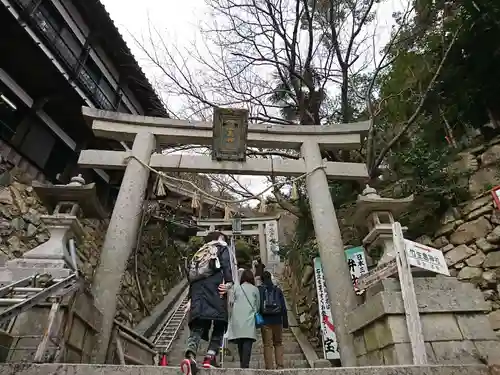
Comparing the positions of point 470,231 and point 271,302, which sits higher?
point 470,231

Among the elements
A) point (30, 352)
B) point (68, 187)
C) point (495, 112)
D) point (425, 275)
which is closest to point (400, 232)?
point (425, 275)

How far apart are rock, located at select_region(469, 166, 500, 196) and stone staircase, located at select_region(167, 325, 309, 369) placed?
5.21m

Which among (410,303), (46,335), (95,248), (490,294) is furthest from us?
(95,248)

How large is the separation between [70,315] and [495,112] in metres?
9.79

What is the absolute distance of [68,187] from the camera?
4.71m

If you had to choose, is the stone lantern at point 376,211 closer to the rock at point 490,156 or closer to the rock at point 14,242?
the rock at point 490,156

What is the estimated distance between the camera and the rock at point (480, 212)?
670 cm

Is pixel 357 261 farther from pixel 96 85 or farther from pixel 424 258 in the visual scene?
pixel 96 85

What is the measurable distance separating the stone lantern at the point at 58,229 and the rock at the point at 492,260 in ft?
23.1

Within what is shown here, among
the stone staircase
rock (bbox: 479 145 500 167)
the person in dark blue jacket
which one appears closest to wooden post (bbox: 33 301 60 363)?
the person in dark blue jacket

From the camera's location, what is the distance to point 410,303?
3.46 metres

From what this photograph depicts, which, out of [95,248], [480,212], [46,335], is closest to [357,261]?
[480,212]

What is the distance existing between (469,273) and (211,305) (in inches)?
222

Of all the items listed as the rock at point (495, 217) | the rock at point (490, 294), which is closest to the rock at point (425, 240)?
the rock at point (495, 217)
